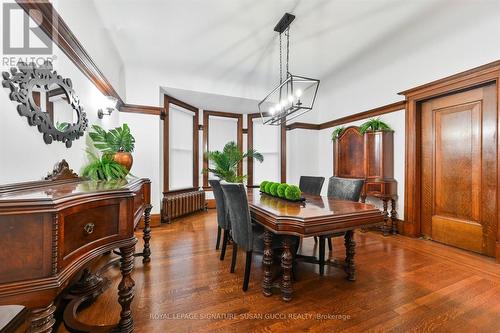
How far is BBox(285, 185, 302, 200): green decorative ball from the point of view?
2.32 meters

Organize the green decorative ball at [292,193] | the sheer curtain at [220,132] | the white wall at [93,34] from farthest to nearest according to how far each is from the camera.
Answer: the sheer curtain at [220,132], the green decorative ball at [292,193], the white wall at [93,34]

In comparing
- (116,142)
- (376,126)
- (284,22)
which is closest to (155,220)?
(116,142)

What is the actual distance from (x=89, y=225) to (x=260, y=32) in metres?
2.93

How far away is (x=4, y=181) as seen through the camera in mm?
1342

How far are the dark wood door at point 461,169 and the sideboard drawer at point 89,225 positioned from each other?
396 cm

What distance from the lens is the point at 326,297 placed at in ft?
6.33

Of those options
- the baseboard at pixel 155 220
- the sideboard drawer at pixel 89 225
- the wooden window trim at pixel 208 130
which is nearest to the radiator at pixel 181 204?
the baseboard at pixel 155 220

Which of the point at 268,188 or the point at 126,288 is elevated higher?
the point at 268,188

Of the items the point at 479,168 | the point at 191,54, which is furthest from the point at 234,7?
the point at 479,168

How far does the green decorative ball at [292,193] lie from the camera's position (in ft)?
7.61

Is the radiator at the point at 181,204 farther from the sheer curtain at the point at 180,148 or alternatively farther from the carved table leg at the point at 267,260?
the carved table leg at the point at 267,260

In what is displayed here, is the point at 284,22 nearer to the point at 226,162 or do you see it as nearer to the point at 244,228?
the point at 244,228

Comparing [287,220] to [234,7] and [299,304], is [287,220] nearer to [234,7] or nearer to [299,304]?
[299,304]

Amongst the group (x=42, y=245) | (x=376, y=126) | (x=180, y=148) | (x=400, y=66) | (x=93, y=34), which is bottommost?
(x=42, y=245)
